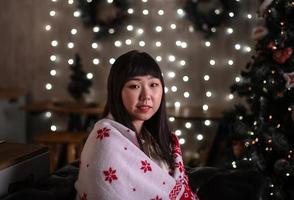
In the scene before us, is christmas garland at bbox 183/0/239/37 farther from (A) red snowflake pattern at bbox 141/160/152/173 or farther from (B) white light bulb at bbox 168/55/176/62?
(A) red snowflake pattern at bbox 141/160/152/173

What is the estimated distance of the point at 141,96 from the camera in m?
1.52

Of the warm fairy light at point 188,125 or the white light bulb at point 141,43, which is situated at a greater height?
the white light bulb at point 141,43

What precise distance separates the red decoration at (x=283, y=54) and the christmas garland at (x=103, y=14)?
1517 millimetres

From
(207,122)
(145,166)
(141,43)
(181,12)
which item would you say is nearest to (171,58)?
(141,43)

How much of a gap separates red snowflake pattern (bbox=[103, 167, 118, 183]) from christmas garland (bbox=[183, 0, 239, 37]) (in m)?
2.55

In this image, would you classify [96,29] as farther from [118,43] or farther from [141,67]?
[141,67]

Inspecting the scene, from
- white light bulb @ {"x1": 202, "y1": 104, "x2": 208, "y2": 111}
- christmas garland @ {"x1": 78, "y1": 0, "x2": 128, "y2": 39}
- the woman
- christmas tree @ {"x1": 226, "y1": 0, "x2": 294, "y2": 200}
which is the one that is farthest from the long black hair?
christmas garland @ {"x1": 78, "y1": 0, "x2": 128, "y2": 39}

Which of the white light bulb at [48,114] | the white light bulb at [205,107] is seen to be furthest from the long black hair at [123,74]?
the white light bulb at [48,114]

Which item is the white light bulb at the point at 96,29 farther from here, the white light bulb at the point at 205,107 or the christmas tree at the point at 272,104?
the christmas tree at the point at 272,104

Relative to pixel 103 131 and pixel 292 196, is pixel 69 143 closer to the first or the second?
pixel 292 196

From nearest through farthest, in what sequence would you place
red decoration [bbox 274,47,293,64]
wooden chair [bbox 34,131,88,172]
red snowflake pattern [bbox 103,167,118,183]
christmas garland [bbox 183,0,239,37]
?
red snowflake pattern [bbox 103,167,118,183] < red decoration [bbox 274,47,293,64] < wooden chair [bbox 34,131,88,172] < christmas garland [bbox 183,0,239,37]

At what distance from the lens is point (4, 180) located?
5.22 feet

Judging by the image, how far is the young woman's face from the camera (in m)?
1.50

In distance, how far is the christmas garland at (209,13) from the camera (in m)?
3.70
